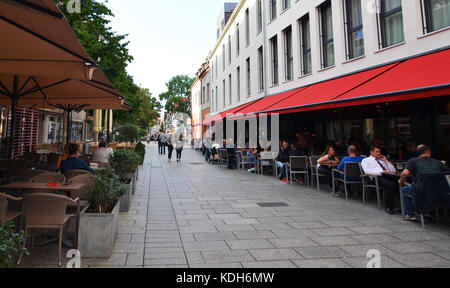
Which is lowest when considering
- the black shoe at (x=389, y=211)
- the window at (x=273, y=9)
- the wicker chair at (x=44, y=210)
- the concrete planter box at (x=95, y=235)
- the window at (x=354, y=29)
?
the black shoe at (x=389, y=211)

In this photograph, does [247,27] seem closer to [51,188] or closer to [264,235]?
[264,235]

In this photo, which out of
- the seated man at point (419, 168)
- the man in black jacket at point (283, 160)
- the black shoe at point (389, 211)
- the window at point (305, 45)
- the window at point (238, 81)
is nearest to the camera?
the seated man at point (419, 168)

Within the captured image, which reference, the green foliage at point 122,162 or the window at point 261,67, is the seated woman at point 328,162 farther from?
the window at point 261,67

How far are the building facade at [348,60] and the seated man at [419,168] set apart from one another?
1.15 m

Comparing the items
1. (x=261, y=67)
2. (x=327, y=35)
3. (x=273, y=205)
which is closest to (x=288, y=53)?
(x=327, y=35)

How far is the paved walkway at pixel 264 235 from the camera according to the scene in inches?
139

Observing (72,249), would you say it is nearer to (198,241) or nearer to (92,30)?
(198,241)

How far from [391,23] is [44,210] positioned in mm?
10138

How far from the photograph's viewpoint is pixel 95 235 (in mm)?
3568

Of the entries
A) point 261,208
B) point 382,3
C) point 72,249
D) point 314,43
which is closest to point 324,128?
point 314,43

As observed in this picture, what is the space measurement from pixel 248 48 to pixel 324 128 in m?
9.54

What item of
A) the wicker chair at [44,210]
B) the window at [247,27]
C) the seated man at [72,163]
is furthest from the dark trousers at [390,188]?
the window at [247,27]

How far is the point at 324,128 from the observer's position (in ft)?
41.7

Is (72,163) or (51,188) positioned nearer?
(51,188)
